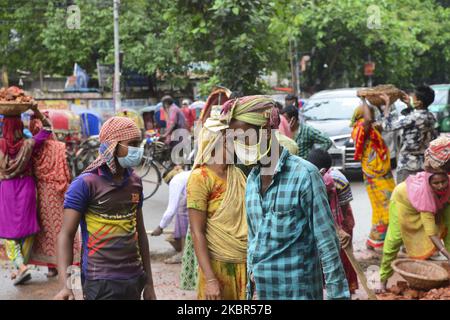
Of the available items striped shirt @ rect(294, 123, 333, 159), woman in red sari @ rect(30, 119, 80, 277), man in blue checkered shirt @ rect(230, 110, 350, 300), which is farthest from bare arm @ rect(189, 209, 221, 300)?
striped shirt @ rect(294, 123, 333, 159)

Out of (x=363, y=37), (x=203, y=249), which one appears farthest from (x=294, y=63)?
(x=203, y=249)

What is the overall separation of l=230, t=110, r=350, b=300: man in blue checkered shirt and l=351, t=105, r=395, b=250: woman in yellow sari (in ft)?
14.1

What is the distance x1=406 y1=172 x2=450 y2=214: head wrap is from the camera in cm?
500

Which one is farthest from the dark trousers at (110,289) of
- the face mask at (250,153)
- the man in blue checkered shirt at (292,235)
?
the face mask at (250,153)

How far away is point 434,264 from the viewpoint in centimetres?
539

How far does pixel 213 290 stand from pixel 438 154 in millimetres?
2429

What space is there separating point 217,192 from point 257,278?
782mm

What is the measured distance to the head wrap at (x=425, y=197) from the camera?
16.4 ft

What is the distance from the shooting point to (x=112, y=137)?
3.46 metres

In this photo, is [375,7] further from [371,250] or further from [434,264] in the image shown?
[434,264]

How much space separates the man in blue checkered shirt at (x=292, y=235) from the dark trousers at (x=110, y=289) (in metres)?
0.81

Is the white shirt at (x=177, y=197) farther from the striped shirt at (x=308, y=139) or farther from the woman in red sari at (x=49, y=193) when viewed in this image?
the striped shirt at (x=308, y=139)

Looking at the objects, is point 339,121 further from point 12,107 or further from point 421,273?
point 12,107

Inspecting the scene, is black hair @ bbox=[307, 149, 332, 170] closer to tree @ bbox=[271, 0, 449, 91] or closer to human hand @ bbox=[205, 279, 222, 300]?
human hand @ bbox=[205, 279, 222, 300]
